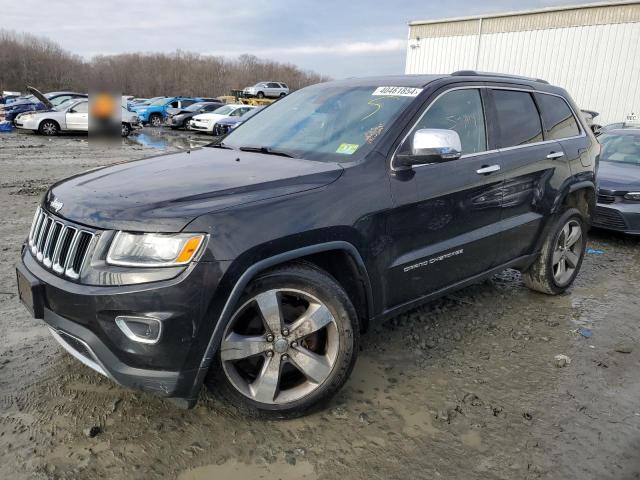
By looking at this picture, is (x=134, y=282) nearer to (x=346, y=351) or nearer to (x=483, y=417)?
(x=346, y=351)

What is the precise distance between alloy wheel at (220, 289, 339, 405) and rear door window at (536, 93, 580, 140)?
278 cm

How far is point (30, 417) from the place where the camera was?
257 centimetres

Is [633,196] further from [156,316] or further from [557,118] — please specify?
[156,316]

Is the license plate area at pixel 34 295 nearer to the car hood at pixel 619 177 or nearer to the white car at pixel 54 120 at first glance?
the car hood at pixel 619 177

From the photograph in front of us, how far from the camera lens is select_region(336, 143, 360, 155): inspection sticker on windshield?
9.62 feet

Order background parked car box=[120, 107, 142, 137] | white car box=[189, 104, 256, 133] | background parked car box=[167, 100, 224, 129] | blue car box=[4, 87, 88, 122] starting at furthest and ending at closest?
1. background parked car box=[167, 100, 224, 129]
2. white car box=[189, 104, 256, 133]
3. blue car box=[4, 87, 88, 122]
4. background parked car box=[120, 107, 142, 137]

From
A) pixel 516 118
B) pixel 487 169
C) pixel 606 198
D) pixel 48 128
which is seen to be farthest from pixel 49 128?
pixel 487 169

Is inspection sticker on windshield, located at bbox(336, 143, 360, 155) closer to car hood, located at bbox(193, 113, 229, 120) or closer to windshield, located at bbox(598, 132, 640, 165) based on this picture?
windshield, located at bbox(598, 132, 640, 165)

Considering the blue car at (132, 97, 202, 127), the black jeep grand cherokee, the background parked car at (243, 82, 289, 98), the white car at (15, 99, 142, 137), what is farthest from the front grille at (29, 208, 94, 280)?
the background parked car at (243, 82, 289, 98)

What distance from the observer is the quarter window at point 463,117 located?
3.23 m

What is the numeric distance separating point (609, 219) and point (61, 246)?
6419 millimetres

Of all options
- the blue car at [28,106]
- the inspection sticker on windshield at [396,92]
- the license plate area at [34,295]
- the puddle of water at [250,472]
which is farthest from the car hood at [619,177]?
the blue car at [28,106]

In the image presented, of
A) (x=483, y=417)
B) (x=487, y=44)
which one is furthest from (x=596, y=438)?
(x=487, y=44)

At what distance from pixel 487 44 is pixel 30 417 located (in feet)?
85.7
